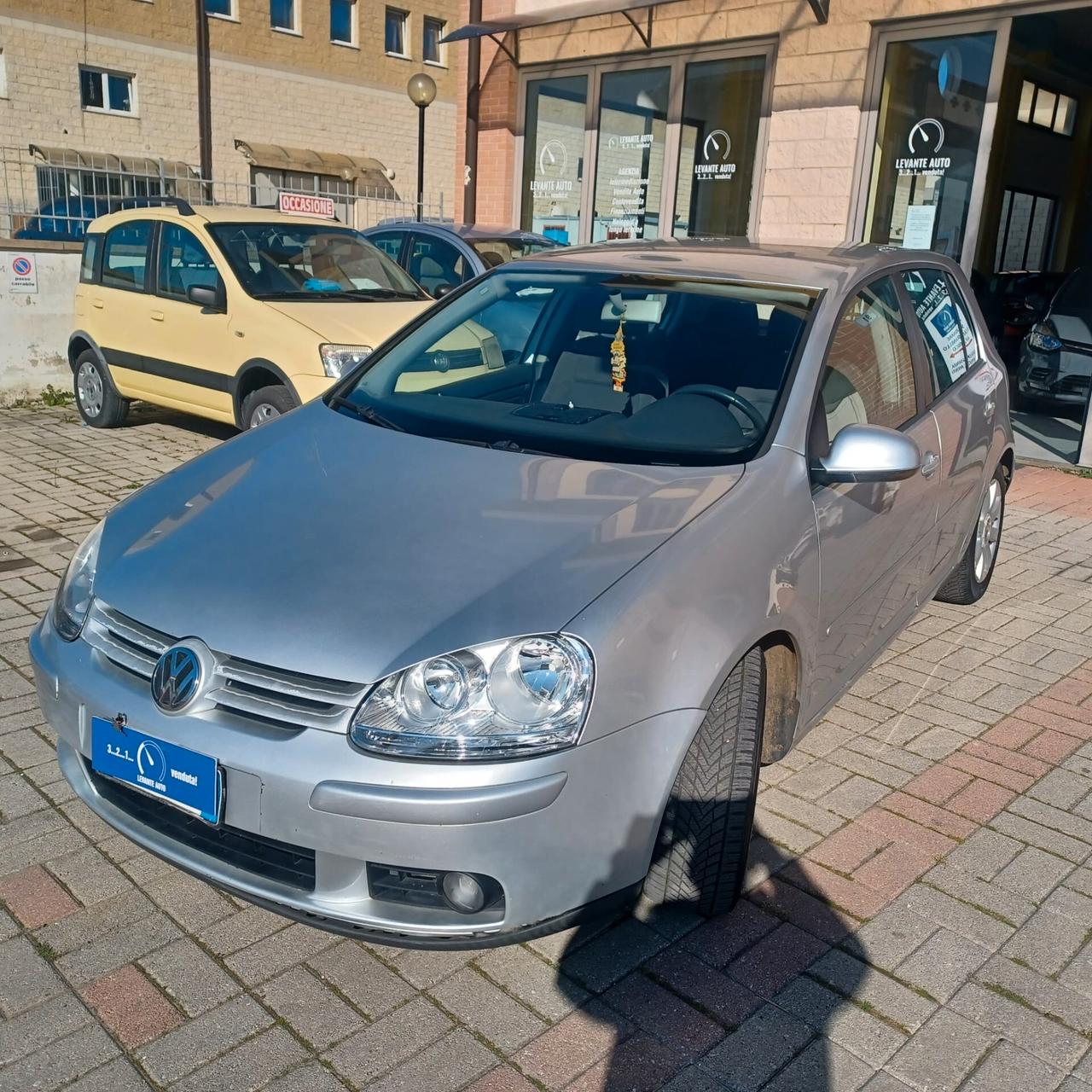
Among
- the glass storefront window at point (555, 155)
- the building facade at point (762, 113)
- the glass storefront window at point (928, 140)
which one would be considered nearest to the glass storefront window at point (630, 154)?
the building facade at point (762, 113)

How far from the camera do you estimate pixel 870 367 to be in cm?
357

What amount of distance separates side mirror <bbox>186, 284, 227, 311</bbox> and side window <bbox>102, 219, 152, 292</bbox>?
0.96 meters

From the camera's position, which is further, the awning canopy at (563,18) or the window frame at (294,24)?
the window frame at (294,24)

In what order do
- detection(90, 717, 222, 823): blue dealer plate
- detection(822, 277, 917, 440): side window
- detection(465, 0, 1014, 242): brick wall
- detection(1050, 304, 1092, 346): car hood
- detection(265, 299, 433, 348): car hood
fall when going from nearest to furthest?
detection(90, 717, 222, 823): blue dealer plate → detection(822, 277, 917, 440): side window → detection(265, 299, 433, 348): car hood → detection(465, 0, 1014, 242): brick wall → detection(1050, 304, 1092, 346): car hood

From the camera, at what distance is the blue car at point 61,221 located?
10508 mm

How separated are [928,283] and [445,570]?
2.79 meters

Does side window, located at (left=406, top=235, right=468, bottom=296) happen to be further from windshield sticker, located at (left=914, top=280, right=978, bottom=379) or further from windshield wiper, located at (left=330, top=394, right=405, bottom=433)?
windshield wiper, located at (left=330, top=394, right=405, bottom=433)

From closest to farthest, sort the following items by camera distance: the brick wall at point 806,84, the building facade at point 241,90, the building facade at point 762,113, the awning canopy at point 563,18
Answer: the building facade at point 762,113, the brick wall at point 806,84, the awning canopy at point 563,18, the building facade at point 241,90

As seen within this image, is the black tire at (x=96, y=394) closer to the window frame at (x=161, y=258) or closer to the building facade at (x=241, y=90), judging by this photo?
the window frame at (x=161, y=258)

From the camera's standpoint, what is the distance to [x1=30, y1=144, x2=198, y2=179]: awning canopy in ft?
82.0

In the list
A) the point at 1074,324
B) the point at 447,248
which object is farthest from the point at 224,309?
the point at 1074,324

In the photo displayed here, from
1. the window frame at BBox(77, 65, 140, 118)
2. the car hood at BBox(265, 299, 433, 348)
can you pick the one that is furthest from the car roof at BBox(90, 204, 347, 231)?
the window frame at BBox(77, 65, 140, 118)

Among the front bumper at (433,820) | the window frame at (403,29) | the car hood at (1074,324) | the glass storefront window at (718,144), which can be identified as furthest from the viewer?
the window frame at (403,29)

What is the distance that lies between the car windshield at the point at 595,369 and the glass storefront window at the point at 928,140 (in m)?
6.48
